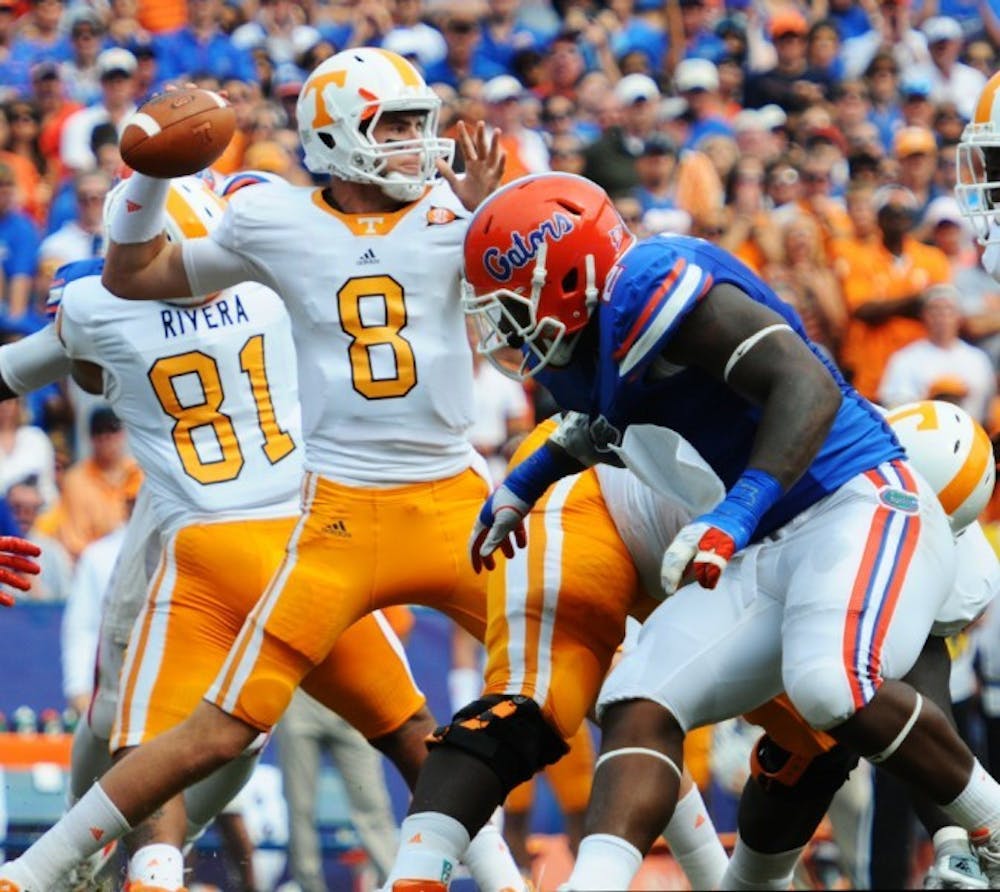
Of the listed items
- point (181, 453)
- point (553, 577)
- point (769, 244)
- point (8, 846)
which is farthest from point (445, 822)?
point (769, 244)

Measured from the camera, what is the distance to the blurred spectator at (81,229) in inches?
413

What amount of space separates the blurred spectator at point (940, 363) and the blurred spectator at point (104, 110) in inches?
163

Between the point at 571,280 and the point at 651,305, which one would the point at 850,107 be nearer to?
the point at 571,280

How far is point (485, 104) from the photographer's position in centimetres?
1242

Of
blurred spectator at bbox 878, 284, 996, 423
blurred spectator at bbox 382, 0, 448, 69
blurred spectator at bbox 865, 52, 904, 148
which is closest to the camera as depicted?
blurred spectator at bbox 878, 284, 996, 423

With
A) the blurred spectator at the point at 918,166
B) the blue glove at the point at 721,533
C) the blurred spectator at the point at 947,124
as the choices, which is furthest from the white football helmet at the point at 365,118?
the blurred spectator at the point at 947,124

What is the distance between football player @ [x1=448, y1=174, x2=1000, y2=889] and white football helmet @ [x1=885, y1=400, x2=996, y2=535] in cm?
51

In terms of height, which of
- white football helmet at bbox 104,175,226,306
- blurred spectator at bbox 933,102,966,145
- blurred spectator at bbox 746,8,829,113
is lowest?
blurred spectator at bbox 933,102,966,145

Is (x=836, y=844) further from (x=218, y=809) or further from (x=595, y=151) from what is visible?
(x=595, y=151)

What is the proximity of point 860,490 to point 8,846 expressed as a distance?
3.89 meters

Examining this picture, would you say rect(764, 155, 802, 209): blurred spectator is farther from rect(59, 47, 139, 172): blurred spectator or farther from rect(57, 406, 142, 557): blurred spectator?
rect(57, 406, 142, 557): blurred spectator

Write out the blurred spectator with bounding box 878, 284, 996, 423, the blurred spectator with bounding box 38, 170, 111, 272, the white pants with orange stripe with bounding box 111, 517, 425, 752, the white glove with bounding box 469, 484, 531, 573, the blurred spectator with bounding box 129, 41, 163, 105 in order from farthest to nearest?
1. the blurred spectator with bounding box 129, 41, 163, 105
2. the blurred spectator with bounding box 38, 170, 111, 272
3. the blurred spectator with bounding box 878, 284, 996, 423
4. the white pants with orange stripe with bounding box 111, 517, 425, 752
5. the white glove with bounding box 469, 484, 531, 573

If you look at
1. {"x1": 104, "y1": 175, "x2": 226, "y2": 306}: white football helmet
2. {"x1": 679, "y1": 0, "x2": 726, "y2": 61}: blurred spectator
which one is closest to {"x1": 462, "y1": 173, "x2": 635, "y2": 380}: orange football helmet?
{"x1": 104, "y1": 175, "x2": 226, "y2": 306}: white football helmet

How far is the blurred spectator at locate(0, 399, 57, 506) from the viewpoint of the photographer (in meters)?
9.59
